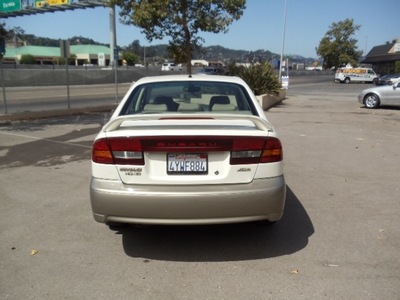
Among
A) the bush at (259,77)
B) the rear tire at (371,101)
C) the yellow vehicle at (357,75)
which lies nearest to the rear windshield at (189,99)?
the bush at (259,77)

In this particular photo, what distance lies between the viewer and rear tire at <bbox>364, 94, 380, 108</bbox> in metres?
18.8

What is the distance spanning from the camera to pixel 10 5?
3416cm

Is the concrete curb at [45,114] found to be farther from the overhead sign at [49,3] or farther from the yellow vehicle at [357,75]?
Result: the yellow vehicle at [357,75]

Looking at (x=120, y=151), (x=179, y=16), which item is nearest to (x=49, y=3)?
(x=179, y=16)

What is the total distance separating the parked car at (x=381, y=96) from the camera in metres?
18.2

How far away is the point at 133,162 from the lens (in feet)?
11.3

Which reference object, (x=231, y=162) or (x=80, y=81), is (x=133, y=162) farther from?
(x=80, y=81)

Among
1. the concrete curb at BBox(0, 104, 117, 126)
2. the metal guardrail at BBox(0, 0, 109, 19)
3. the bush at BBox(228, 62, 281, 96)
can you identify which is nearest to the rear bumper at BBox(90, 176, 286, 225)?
the concrete curb at BBox(0, 104, 117, 126)

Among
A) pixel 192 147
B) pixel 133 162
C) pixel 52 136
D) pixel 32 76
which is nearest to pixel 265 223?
pixel 192 147

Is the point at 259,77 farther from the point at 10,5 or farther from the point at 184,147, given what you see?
the point at 10,5

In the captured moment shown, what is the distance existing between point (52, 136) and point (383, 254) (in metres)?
8.62

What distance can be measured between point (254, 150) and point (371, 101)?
56.7 ft

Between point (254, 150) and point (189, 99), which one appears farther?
point (189, 99)

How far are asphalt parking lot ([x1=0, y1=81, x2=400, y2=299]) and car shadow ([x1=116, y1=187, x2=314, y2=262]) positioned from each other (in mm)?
10
